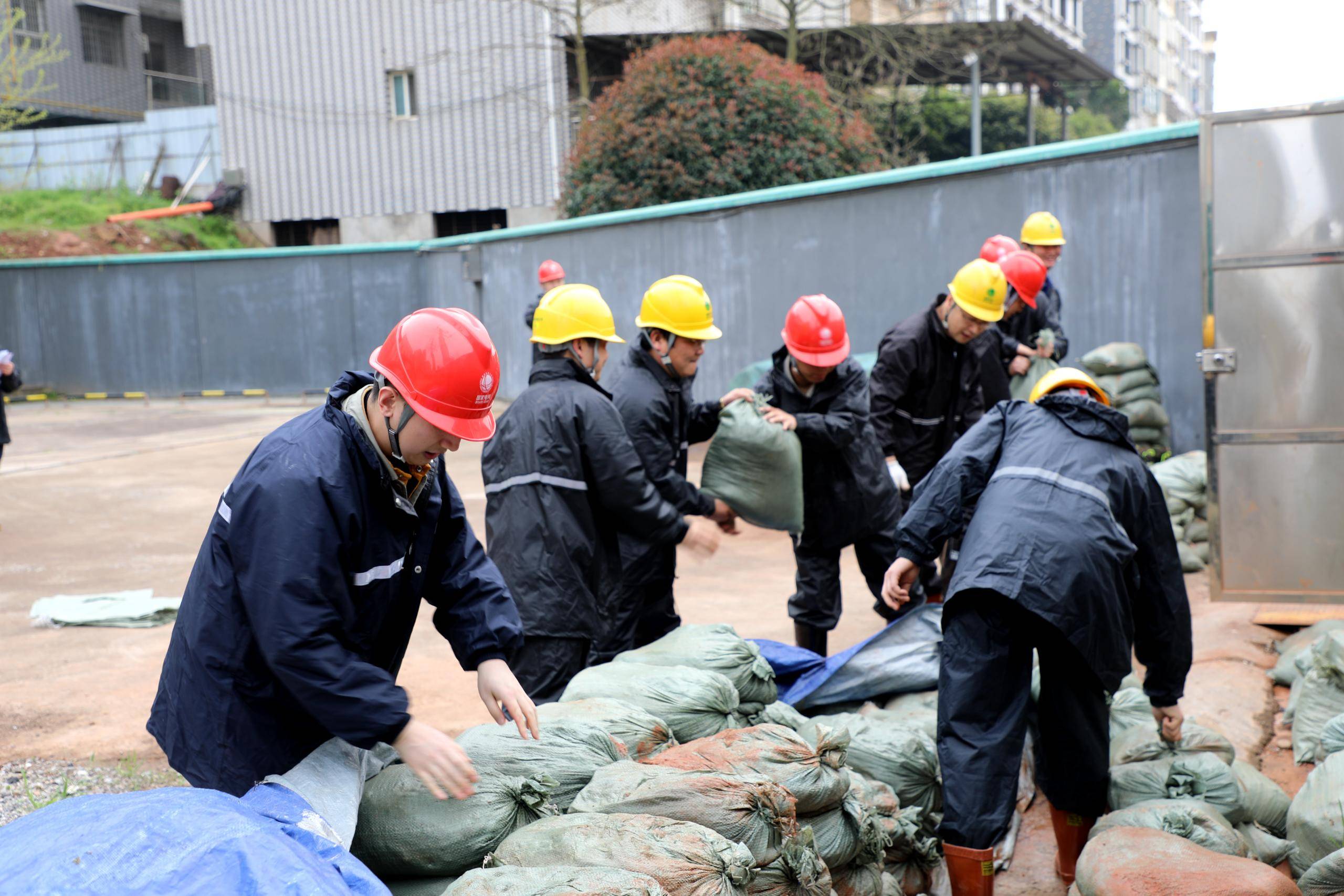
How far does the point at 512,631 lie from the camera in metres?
2.52

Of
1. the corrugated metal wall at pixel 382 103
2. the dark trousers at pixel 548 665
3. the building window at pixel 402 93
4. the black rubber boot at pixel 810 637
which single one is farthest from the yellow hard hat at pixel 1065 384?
the building window at pixel 402 93

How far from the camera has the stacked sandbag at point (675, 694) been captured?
3.17m

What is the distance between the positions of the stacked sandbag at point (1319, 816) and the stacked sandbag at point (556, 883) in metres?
2.13

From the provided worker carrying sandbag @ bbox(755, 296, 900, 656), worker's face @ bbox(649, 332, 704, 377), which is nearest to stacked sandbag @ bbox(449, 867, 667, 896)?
worker's face @ bbox(649, 332, 704, 377)

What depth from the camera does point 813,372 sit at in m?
4.97

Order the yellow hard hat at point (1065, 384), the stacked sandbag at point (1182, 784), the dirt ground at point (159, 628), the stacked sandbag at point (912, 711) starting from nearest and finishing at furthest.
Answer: the yellow hard hat at point (1065, 384)
the stacked sandbag at point (1182, 784)
the stacked sandbag at point (912, 711)
the dirt ground at point (159, 628)

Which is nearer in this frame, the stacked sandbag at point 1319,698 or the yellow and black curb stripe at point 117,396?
the stacked sandbag at point 1319,698

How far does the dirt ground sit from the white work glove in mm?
809

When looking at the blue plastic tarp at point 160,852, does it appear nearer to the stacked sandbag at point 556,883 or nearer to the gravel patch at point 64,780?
the stacked sandbag at point 556,883

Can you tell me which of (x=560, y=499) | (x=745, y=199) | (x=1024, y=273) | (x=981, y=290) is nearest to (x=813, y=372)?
(x=981, y=290)

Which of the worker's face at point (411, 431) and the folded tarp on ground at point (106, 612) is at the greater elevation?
the worker's face at point (411, 431)

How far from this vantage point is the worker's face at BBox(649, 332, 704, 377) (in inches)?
179

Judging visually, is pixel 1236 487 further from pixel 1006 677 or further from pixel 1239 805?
pixel 1006 677

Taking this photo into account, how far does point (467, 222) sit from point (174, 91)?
14204 mm
